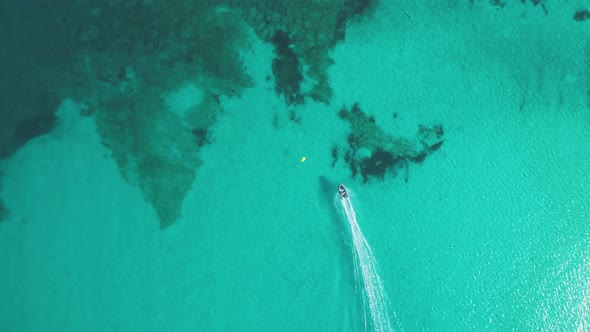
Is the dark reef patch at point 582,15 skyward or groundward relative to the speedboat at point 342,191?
skyward

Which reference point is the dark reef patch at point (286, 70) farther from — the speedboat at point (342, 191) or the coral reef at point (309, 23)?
the speedboat at point (342, 191)

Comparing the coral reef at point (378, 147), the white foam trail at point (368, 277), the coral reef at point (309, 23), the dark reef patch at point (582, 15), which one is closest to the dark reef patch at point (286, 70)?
the coral reef at point (309, 23)

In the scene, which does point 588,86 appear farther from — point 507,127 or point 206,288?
point 206,288

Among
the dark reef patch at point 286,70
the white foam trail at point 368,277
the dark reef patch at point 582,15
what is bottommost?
the white foam trail at point 368,277

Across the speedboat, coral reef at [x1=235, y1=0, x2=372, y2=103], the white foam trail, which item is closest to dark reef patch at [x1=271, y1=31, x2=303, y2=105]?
coral reef at [x1=235, y1=0, x2=372, y2=103]

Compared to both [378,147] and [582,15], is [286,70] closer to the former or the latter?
[378,147]

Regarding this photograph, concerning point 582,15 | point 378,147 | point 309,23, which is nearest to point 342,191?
point 378,147
